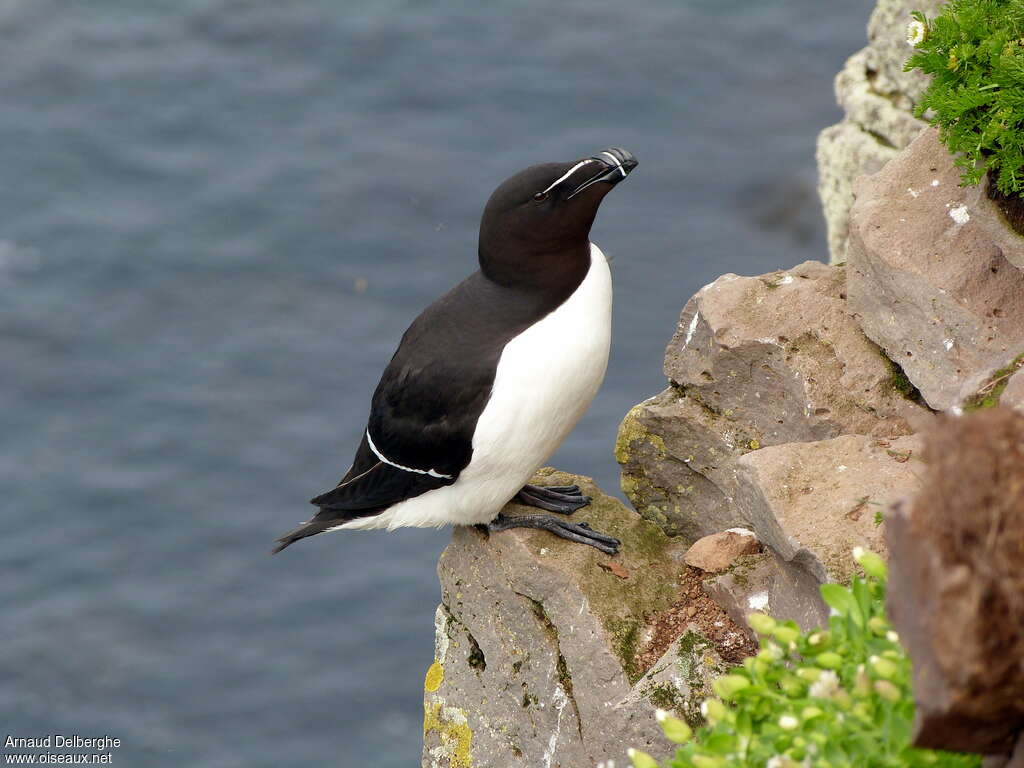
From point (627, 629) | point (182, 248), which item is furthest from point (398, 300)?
point (627, 629)

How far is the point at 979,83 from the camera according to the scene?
5.59 metres

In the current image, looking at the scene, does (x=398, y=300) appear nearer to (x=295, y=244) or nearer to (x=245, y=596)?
(x=295, y=244)

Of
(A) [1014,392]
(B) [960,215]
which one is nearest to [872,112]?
(B) [960,215]

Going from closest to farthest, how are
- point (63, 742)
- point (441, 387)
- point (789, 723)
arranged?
point (789, 723) → point (441, 387) → point (63, 742)

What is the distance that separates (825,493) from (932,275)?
109 cm

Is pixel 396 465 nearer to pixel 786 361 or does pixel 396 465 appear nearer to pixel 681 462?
pixel 681 462

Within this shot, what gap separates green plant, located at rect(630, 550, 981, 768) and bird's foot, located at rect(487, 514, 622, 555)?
256cm

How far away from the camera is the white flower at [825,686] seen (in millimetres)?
3734

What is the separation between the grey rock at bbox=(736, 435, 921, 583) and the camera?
544 centimetres

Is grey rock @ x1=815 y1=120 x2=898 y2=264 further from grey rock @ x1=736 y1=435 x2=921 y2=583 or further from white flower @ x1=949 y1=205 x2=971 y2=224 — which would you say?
grey rock @ x1=736 y1=435 x2=921 y2=583

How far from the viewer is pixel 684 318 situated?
284 inches

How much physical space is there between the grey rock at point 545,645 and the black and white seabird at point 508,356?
0.68 feet

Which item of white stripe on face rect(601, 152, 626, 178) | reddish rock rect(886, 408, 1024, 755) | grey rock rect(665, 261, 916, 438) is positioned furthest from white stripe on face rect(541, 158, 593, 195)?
reddish rock rect(886, 408, 1024, 755)

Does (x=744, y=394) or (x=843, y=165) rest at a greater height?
(x=843, y=165)
